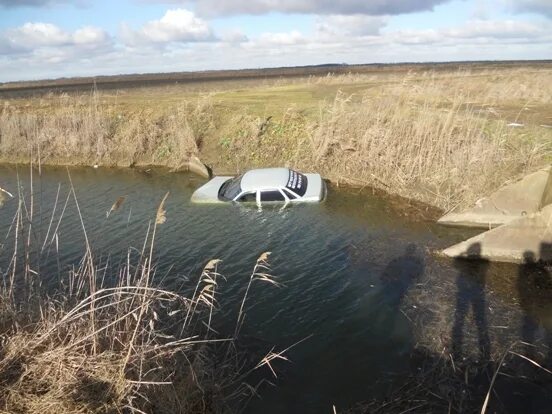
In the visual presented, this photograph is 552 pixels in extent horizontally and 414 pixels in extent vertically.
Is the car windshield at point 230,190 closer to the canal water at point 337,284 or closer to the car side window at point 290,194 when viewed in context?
the canal water at point 337,284

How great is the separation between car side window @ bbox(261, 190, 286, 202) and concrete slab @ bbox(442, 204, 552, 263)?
6.71 metres

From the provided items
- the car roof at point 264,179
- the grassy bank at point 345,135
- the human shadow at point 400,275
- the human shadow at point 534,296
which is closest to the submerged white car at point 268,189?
the car roof at point 264,179

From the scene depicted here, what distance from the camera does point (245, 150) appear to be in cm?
2630

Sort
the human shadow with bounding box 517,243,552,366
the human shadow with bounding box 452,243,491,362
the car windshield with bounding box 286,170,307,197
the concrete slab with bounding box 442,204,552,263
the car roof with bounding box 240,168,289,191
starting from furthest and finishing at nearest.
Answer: the car windshield with bounding box 286,170,307,197
the car roof with bounding box 240,168,289,191
the concrete slab with bounding box 442,204,552,263
the human shadow with bounding box 517,243,552,366
the human shadow with bounding box 452,243,491,362

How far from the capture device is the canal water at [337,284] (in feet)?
28.9

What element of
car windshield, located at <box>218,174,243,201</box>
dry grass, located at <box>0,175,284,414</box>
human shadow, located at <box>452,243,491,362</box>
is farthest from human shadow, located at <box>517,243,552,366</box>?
car windshield, located at <box>218,174,243,201</box>

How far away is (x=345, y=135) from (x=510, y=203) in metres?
9.38

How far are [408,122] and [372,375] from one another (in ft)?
46.7

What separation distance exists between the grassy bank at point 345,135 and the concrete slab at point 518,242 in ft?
11.0

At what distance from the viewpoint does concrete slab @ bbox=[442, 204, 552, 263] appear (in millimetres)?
12688

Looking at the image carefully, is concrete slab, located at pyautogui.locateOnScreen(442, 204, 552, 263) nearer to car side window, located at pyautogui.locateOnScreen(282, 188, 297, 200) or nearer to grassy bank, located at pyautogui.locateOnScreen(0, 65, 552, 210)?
grassy bank, located at pyautogui.locateOnScreen(0, 65, 552, 210)

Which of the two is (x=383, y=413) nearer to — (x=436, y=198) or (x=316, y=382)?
(x=316, y=382)

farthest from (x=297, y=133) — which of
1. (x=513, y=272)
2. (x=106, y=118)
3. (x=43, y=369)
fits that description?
(x=43, y=369)

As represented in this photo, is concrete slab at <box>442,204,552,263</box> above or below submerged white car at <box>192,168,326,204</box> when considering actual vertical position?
below
